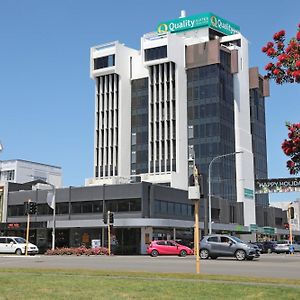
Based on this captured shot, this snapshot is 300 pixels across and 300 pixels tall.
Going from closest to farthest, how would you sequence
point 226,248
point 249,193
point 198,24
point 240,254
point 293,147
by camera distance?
point 293,147 → point 240,254 → point 226,248 → point 249,193 → point 198,24

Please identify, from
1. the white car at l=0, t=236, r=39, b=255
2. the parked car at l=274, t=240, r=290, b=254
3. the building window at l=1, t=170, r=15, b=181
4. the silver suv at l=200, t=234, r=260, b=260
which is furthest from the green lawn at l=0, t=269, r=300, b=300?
the building window at l=1, t=170, r=15, b=181

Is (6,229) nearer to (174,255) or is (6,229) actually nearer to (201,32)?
(174,255)

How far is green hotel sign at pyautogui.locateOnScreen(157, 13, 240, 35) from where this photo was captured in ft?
298

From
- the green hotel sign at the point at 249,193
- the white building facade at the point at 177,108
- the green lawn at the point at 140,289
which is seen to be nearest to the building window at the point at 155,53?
the white building facade at the point at 177,108

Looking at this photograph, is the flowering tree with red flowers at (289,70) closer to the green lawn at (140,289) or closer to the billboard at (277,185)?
the green lawn at (140,289)

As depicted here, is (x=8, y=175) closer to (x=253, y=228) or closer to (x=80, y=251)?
(x=253, y=228)

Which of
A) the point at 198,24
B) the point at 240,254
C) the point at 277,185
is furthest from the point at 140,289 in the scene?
the point at 198,24

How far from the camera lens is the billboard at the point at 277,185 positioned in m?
88.0

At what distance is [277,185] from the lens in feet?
293

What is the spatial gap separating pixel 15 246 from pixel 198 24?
186 ft

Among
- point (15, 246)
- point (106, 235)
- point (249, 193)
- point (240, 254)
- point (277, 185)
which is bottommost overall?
point (240, 254)

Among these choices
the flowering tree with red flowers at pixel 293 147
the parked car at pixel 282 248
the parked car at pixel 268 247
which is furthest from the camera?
the parked car at pixel 268 247

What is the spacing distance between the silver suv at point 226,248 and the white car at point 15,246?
18.0 metres

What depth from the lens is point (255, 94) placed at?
97.1 m
